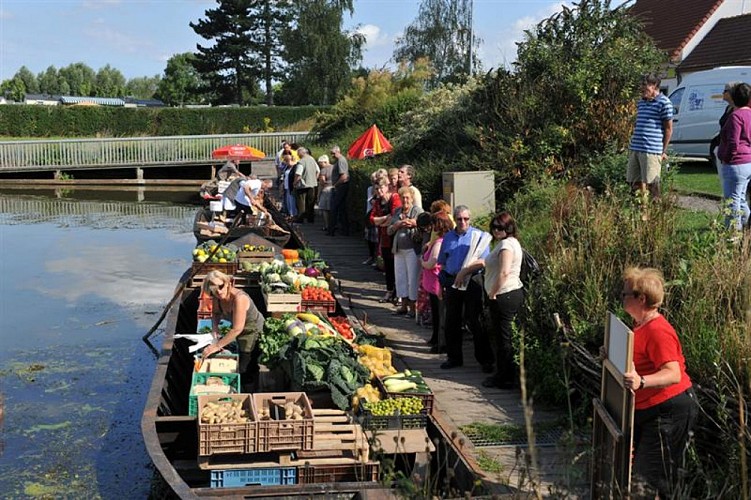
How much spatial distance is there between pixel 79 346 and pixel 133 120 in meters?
37.3

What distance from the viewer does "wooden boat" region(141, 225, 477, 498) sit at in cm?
582

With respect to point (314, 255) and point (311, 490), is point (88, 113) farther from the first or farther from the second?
point (311, 490)

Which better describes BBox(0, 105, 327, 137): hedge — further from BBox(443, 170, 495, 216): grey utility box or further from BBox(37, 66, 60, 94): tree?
BBox(37, 66, 60, 94): tree

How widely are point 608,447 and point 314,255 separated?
9968mm

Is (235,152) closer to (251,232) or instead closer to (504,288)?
(251,232)

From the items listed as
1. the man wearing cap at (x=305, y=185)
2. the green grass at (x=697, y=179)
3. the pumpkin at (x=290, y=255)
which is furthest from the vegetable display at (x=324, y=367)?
the man wearing cap at (x=305, y=185)

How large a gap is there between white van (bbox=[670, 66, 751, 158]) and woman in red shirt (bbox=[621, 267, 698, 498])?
15.0m

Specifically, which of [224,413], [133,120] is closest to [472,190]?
[224,413]

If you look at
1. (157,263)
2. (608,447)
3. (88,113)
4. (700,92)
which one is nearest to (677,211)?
(608,447)

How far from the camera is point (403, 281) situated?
11.4 m

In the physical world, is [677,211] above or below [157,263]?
above

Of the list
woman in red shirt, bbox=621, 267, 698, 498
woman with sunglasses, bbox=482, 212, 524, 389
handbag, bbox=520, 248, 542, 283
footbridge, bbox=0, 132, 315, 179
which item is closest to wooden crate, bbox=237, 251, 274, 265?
handbag, bbox=520, 248, 542, 283

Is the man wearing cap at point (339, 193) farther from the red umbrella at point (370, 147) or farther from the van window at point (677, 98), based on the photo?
the van window at point (677, 98)

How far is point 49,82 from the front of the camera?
16300 centimetres
